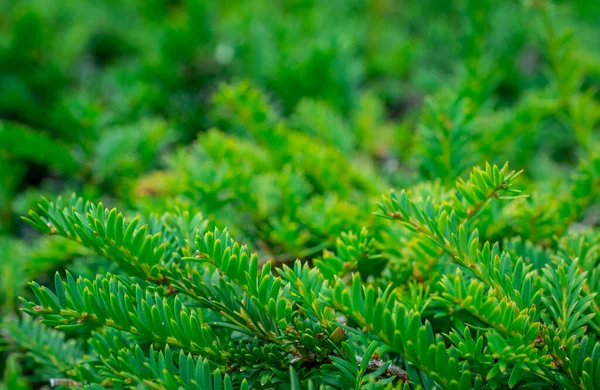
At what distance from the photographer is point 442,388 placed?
437mm

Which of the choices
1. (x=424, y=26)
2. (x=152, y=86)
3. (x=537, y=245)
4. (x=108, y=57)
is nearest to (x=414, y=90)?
(x=424, y=26)

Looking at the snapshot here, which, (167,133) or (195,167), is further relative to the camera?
(167,133)

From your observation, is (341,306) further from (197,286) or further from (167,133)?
(167,133)

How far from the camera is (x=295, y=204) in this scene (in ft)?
2.30

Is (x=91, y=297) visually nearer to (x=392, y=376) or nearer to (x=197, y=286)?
(x=197, y=286)

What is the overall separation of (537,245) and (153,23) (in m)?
1.08

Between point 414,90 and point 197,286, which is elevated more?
point 414,90

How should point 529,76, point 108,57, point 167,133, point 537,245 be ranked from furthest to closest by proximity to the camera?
1. point 108,57
2. point 529,76
3. point 167,133
4. point 537,245

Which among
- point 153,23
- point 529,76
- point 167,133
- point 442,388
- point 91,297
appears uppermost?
point 153,23

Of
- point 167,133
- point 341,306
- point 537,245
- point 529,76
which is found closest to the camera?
point 341,306

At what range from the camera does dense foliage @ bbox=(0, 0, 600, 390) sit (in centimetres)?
45

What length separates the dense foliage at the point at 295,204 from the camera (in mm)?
455

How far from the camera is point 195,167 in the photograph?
2.32 feet

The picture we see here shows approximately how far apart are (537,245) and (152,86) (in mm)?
832
